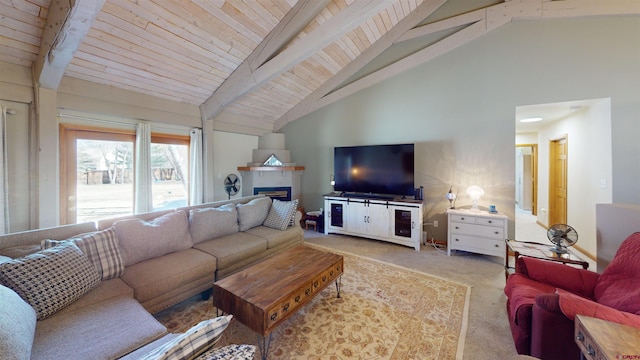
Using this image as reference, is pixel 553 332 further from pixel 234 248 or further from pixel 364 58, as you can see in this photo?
pixel 364 58

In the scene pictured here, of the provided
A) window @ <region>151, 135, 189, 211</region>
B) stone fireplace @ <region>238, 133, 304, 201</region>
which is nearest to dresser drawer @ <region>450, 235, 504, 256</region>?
stone fireplace @ <region>238, 133, 304, 201</region>

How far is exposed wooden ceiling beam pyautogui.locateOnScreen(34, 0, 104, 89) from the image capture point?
6.31ft

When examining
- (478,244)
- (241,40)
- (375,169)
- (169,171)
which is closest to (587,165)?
(478,244)

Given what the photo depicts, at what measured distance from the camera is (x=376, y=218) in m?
4.16

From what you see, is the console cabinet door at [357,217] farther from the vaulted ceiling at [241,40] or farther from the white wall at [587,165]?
the white wall at [587,165]

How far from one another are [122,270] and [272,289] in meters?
1.37

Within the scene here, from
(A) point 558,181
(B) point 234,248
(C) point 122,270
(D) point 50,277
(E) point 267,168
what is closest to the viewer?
(D) point 50,277

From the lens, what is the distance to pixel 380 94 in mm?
4570

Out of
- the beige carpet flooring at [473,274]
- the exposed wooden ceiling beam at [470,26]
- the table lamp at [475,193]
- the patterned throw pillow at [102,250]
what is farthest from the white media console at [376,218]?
the patterned throw pillow at [102,250]

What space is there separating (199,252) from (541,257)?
3.52 meters

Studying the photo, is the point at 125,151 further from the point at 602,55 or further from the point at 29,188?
the point at 602,55

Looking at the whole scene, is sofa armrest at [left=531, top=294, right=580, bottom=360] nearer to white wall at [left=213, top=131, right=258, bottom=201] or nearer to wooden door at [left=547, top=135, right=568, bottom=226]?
wooden door at [left=547, top=135, right=568, bottom=226]

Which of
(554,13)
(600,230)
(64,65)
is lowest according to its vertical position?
(600,230)

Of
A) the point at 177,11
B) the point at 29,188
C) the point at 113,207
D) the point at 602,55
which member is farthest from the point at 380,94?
the point at 29,188
